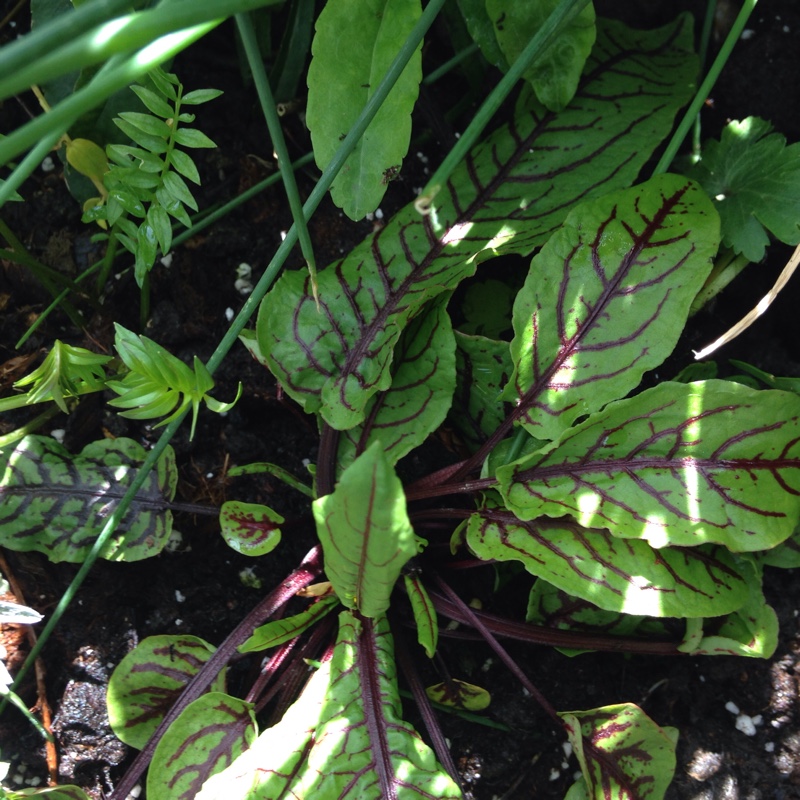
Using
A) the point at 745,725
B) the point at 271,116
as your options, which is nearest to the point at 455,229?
the point at 271,116

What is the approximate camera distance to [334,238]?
1.11m

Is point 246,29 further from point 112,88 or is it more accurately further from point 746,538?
point 746,538

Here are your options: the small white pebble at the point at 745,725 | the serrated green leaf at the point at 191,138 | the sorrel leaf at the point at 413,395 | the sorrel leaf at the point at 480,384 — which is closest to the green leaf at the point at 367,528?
the sorrel leaf at the point at 413,395

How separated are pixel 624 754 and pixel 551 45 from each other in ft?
2.89

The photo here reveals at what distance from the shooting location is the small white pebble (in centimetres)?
100

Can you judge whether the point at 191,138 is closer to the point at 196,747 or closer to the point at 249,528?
the point at 249,528

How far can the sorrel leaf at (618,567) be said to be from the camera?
0.84 m

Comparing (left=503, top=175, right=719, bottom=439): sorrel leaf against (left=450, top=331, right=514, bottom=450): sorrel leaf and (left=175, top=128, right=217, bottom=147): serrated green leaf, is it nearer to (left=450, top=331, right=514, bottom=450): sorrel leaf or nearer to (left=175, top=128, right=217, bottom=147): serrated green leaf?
(left=450, top=331, right=514, bottom=450): sorrel leaf

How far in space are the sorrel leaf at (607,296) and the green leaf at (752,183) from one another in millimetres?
100

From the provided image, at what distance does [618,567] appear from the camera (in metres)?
0.86

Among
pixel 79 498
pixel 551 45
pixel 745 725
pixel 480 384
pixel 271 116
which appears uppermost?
pixel 271 116

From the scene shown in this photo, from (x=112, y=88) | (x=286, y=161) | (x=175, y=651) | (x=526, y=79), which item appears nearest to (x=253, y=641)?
(x=175, y=651)

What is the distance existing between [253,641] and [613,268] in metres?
0.65

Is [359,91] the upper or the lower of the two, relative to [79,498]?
upper
